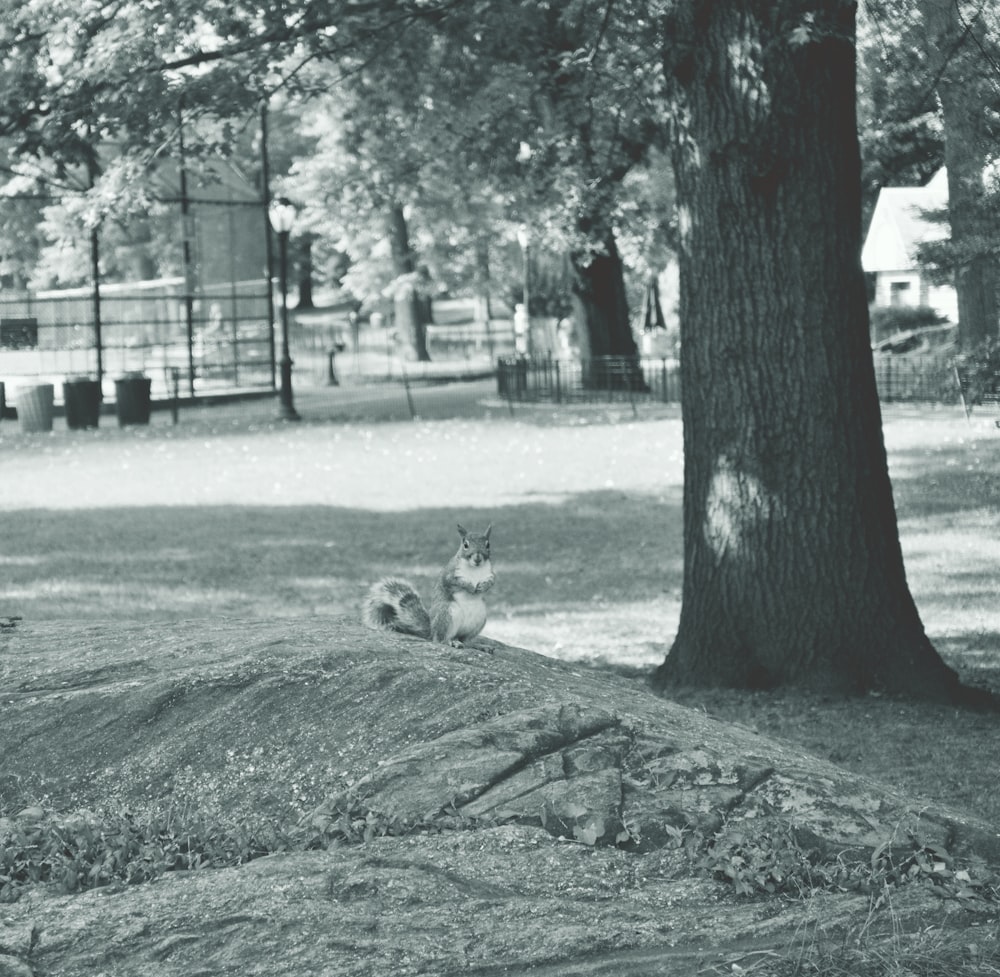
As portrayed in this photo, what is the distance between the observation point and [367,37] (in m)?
12.0

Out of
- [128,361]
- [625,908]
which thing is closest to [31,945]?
[625,908]

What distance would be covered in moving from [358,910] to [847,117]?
6564 millimetres

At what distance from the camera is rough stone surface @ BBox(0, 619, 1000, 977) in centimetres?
431

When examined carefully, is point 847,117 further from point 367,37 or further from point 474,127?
point 474,127

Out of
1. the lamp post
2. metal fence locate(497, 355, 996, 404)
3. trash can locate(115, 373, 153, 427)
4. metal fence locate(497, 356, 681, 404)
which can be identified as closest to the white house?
metal fence locate(497, 355, 996, 404)

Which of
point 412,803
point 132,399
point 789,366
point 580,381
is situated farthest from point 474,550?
point 580,381

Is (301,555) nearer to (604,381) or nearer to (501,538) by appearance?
(501,538)

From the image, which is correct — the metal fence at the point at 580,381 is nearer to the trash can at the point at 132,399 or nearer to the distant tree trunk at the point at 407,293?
the trash can at the point at 132,399

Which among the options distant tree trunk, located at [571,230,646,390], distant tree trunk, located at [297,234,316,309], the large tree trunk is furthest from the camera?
distant tree trunk, located at [297,234,316,309]

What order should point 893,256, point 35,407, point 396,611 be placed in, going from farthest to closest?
point 893,256
point 35,407
point 396,611

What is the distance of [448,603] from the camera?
656 cm

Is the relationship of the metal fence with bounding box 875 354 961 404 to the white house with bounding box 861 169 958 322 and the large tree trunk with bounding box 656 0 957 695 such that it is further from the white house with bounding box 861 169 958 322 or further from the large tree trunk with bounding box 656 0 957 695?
the large tree trunk with bounding box 656 0 957 695

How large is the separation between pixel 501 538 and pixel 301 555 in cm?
220

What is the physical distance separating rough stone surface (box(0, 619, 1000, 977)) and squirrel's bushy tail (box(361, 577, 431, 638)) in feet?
1.32
